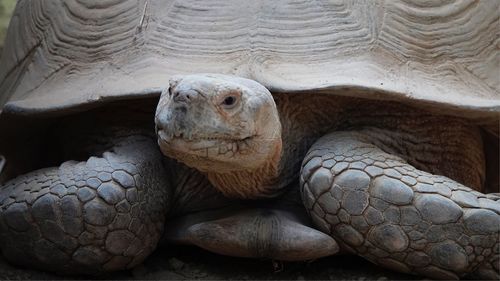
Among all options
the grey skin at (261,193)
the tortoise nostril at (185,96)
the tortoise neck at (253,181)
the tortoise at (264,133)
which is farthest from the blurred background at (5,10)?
the tortoise nostril at (185,96)

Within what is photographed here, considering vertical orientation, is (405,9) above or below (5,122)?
above

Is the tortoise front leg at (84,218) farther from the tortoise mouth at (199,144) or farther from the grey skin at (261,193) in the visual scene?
the tortoise mouth at (199,144)

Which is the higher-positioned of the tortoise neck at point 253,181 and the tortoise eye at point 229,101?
the tortoise eye at point 229,101

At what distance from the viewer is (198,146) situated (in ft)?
8.58

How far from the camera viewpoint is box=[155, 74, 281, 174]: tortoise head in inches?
102

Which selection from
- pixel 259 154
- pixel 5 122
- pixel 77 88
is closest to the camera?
pixel 259 154

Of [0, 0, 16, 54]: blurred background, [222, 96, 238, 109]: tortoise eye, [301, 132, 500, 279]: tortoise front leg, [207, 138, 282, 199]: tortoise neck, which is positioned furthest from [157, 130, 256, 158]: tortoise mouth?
[0, 0, 16, 54]: blurred background

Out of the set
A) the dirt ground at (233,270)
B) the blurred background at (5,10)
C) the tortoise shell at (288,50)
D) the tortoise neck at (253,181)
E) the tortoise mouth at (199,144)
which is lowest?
the dirt ground at (233,270)

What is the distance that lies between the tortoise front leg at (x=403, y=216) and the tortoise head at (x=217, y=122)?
276 mm

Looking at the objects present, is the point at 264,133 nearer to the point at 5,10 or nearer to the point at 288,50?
the point at 288,50

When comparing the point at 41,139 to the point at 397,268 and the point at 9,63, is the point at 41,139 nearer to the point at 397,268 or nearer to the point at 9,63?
the point at 9,63

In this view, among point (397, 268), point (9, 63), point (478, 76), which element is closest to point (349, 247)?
point (397, 268)

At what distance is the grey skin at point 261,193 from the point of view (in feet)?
8.93

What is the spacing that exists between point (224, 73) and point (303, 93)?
0.99 feet
